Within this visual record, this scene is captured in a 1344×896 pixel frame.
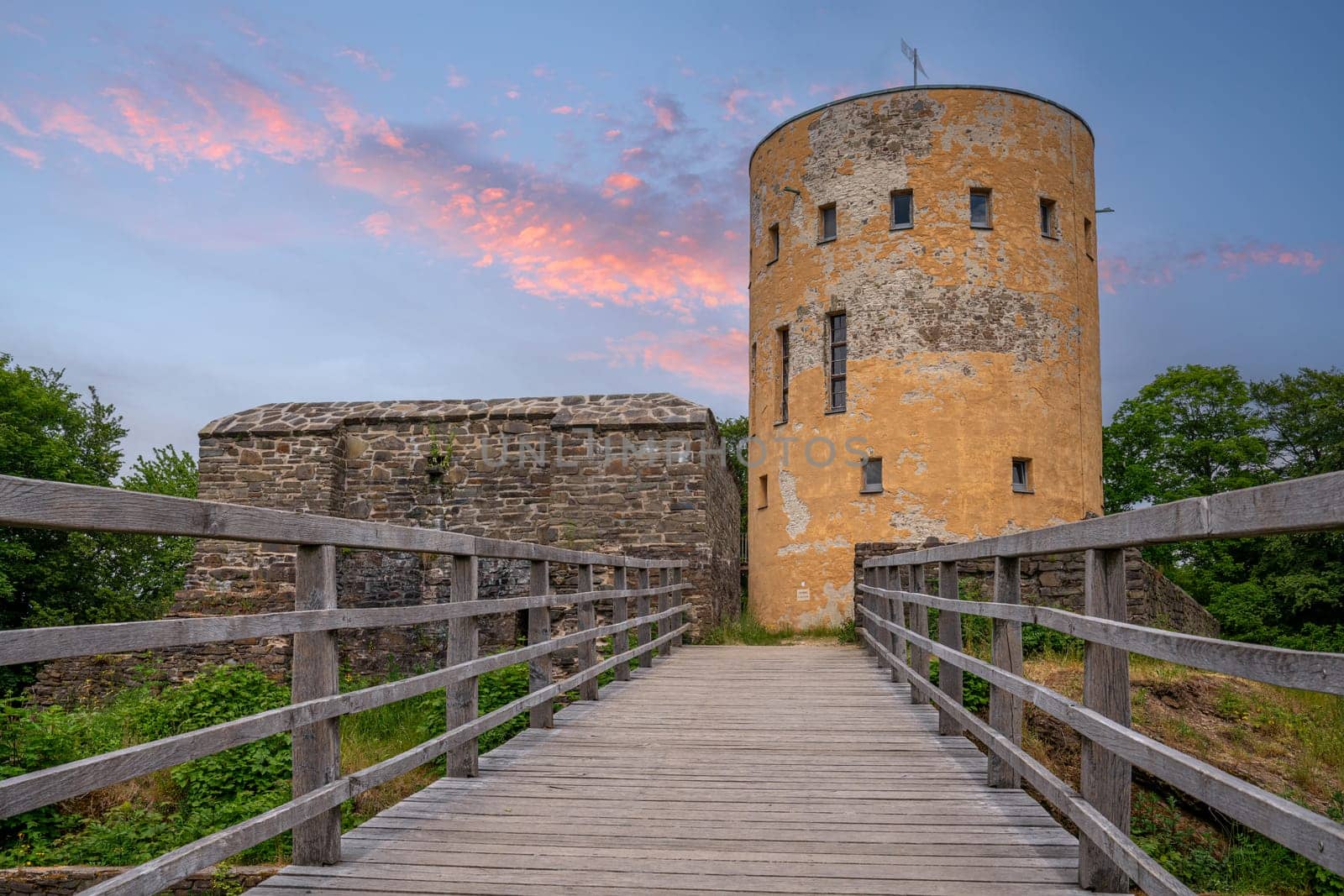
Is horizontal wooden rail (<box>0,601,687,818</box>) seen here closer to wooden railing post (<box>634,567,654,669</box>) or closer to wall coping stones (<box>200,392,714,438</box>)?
wooden railing post (<box>634,567,654,669</box>)

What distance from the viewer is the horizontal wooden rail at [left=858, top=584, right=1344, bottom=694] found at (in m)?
1.94

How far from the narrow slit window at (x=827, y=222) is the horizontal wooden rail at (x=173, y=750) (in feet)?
48.5

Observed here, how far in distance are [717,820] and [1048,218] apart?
16.2 metres

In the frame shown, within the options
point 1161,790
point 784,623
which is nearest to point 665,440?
point 784,623

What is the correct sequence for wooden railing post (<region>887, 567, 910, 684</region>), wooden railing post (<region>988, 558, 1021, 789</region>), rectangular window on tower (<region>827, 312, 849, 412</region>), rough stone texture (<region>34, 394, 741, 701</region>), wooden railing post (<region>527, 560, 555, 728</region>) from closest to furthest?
wooden railing post (<region>988, 558, 1021, 789</region>) < wooden railing post (<region>527, 560, 555, 728</region>) < wooden railing post (<region>887, 567, 910, 684</region>) < rough stone texture (<region>34, 394, 741, 701</region>) < rectangular window on tower (<region>827, 312, 849, 412</region>)

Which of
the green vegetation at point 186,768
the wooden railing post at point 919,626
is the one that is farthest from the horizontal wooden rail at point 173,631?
the green vegetation at point 186,768

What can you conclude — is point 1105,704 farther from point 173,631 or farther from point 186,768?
point 186,768

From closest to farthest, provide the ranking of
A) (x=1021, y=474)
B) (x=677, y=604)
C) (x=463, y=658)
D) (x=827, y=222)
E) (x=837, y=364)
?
1. (x=463, y=658)
2. (x=677, y=604)
3. (x=1021, y=474)
4. (x=837, y=364)
5. (x=827, y=222)

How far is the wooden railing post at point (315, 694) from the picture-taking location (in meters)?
3.54

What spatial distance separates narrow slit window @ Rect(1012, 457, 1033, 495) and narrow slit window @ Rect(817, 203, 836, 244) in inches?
196

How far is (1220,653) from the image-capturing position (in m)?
2.32

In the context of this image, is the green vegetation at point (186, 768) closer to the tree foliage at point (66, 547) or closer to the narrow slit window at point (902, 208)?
the narrow slit window at point (902, 208)

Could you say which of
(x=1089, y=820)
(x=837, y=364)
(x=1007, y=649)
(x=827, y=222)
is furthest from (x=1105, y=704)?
(x=827, y=222)

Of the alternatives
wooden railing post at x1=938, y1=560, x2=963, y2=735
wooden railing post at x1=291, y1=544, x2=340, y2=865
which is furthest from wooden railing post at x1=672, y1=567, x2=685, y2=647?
wooden railing post at x1=291, y1=544, x2=340, y2=865
